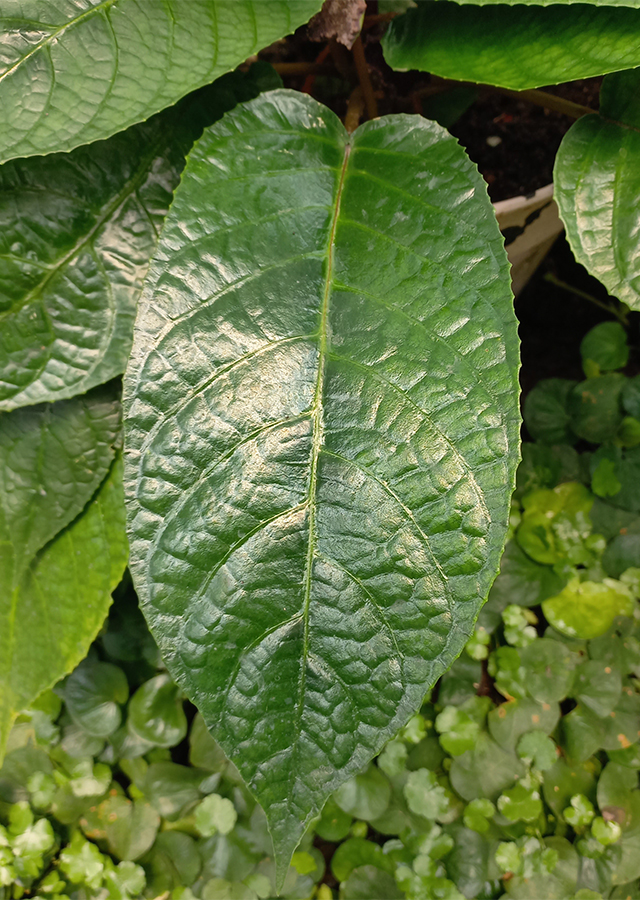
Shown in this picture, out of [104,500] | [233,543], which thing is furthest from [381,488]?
[104,500]

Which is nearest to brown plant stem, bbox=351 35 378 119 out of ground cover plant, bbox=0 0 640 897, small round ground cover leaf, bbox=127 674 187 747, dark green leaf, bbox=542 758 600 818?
ground cover plant, bbox=0 0 640 897

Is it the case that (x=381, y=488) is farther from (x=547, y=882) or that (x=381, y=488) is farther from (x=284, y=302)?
(x=547, y=882)

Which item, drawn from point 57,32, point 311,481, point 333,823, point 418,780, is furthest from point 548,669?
point 57,32

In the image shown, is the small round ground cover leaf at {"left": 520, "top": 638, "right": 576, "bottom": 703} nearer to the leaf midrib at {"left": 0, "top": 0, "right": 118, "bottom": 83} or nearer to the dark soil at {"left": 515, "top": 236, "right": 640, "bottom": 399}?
the dark soil at {"left": 515, "top": 236, "right": 640, "bottom": 399}

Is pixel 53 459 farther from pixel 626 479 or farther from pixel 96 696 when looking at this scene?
pixel 626 479

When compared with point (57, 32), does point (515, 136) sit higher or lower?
lower
